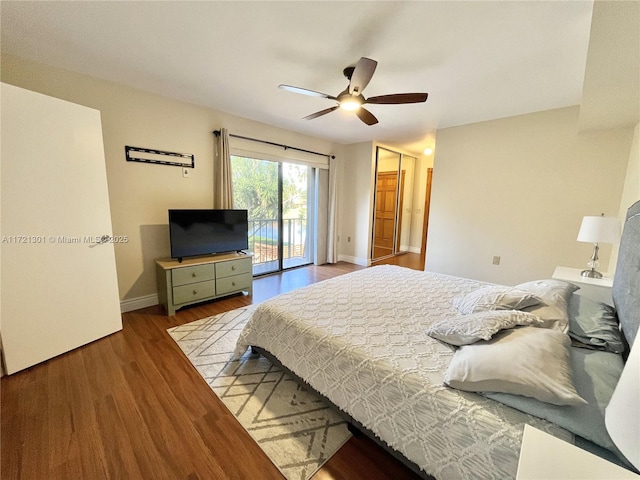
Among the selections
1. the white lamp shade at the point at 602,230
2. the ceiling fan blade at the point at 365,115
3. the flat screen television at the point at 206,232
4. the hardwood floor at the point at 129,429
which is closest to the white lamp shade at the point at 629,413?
the hardwood floor at the point at 129,429

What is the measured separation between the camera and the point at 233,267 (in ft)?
11.0

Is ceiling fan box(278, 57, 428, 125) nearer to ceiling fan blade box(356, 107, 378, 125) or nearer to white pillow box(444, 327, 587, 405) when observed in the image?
ceiling fan blade box(356, 107, 378, 125)

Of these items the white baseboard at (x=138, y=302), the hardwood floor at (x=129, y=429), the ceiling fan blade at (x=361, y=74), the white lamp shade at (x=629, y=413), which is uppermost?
the ceiling fan blade at (x=361, y=74)

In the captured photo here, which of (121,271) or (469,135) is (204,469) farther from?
(469,135)

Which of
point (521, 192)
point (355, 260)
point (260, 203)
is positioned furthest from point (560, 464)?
point (355, 260)

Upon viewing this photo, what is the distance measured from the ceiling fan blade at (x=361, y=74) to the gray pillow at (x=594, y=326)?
2041 millimetres

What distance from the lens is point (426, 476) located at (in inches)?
42.6

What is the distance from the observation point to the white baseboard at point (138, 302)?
2967mm

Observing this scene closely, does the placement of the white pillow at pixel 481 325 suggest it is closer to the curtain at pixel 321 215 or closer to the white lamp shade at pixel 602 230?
the white lamp shade at pixel 602 230

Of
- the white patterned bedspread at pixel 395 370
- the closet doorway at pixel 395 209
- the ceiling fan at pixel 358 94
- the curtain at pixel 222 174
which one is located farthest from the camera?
the closet doorway at pixel 395 209

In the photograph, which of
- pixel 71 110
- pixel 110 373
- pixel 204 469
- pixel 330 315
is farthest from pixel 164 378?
pixel 71 110

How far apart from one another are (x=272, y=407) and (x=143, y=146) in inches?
121

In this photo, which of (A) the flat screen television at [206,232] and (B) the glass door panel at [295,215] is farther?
(B) the glass door panel at [295,215]

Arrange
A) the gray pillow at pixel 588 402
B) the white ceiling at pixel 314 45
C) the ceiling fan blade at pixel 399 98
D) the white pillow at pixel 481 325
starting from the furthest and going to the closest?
the ceiling fan blade at pixel 399 98 → the white ceiling at pixel 314 45 → the white pillow at pixel 481 325 → the gray pillow at pixel 588 402
